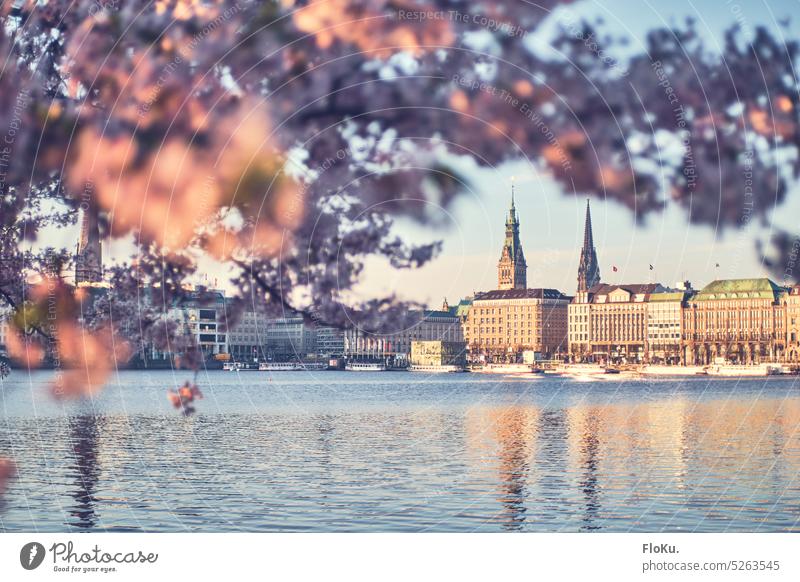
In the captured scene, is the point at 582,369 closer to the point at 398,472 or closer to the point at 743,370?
the point at 743,370

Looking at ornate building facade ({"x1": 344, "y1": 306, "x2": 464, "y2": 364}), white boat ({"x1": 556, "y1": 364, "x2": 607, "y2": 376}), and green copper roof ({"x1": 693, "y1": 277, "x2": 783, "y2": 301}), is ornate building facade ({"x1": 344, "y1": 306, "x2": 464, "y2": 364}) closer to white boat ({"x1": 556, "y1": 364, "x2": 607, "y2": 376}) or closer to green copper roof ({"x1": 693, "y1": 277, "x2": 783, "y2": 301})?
white boat ({"x1": 556, "y1": 364, "x2": 607, "y2": 376})

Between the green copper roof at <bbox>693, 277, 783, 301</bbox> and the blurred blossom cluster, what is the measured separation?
138 metres

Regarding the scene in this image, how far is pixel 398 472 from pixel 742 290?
12522 centimetres

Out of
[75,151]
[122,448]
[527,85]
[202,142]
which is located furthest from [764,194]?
[122,448]

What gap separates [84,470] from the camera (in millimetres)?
34188

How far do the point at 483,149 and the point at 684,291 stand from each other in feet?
537

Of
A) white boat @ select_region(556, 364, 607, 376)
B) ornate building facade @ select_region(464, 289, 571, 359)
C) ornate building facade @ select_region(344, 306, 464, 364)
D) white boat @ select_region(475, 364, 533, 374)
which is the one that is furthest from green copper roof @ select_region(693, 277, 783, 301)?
ornate building facade @ select_region(344, 306, 464, 364)

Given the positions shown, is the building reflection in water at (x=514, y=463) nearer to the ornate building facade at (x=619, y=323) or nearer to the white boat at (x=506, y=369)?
the white boat at (x=506, y=369)

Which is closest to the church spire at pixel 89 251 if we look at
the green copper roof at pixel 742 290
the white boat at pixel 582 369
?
the green copper roof at pixel 742 290

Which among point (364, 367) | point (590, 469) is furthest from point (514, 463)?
point (364, 367)

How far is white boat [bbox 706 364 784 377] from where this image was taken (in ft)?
491
